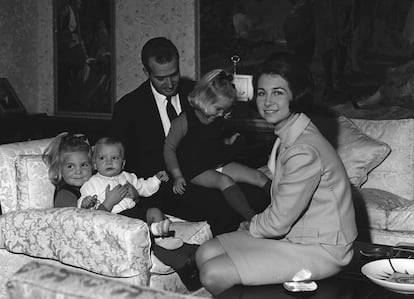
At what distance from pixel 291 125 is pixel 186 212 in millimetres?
1503

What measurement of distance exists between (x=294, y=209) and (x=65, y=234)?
1425 mm

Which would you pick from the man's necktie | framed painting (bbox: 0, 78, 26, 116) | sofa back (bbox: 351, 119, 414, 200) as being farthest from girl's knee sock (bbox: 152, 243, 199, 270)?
framed painting (bbox: 0, 78, 26, 116)

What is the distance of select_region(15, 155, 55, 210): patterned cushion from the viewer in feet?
15.0

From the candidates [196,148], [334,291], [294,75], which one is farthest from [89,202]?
[334,291]

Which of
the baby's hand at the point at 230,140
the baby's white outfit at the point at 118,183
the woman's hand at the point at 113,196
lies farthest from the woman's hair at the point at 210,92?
the woman's hand at the point at 113,196

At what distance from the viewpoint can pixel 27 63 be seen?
8.17 metres

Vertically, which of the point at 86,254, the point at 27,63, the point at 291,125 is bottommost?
the point at 86,254

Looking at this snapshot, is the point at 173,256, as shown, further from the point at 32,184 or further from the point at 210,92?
the point at 210,92

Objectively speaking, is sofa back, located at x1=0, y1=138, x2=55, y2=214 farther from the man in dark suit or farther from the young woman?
the young woman

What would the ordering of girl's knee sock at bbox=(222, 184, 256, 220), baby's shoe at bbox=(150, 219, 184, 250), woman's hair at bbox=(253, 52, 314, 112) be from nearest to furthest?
woman's hair at bbox=(253, 52, 314, 112)
baby's shoe at bbox=(150, 219, 184, 250)
girl's knee sock at bbox=(222, 184, 256, 220)

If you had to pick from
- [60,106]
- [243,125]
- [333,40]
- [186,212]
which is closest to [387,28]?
[333,40]

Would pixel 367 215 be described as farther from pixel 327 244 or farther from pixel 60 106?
pixel 60 106

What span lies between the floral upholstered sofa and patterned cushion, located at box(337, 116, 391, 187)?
1.73 meters

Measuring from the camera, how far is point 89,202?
4.38 metres
